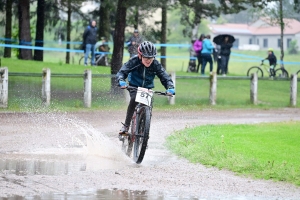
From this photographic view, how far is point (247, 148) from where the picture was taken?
15.7m

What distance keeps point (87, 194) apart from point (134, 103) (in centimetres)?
432

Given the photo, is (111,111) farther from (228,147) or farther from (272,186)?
(272,186)

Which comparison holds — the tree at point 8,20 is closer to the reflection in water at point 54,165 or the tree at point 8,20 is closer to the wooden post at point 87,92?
the wooden post at point 87,92

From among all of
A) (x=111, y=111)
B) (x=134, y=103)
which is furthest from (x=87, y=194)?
(x=111, y=111)

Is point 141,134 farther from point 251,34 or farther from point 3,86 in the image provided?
point 251,34

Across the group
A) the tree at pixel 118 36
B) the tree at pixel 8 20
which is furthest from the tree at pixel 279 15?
the tree at pixel 118 36

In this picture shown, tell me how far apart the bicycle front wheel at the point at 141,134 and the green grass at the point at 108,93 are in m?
10.8

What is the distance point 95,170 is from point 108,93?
16.1 metres

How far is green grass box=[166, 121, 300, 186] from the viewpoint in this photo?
12797 mm

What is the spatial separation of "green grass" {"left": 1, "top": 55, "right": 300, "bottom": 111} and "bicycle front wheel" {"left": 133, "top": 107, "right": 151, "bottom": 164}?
10816 millimetres

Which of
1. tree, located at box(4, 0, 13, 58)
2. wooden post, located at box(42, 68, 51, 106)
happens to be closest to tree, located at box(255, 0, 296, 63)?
tree, located at box(4, 0, 13, 58)

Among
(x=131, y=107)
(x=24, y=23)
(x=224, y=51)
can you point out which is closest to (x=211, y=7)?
(x=224, y=51)

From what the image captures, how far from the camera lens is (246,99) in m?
31.4

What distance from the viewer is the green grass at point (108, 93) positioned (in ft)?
87.9
